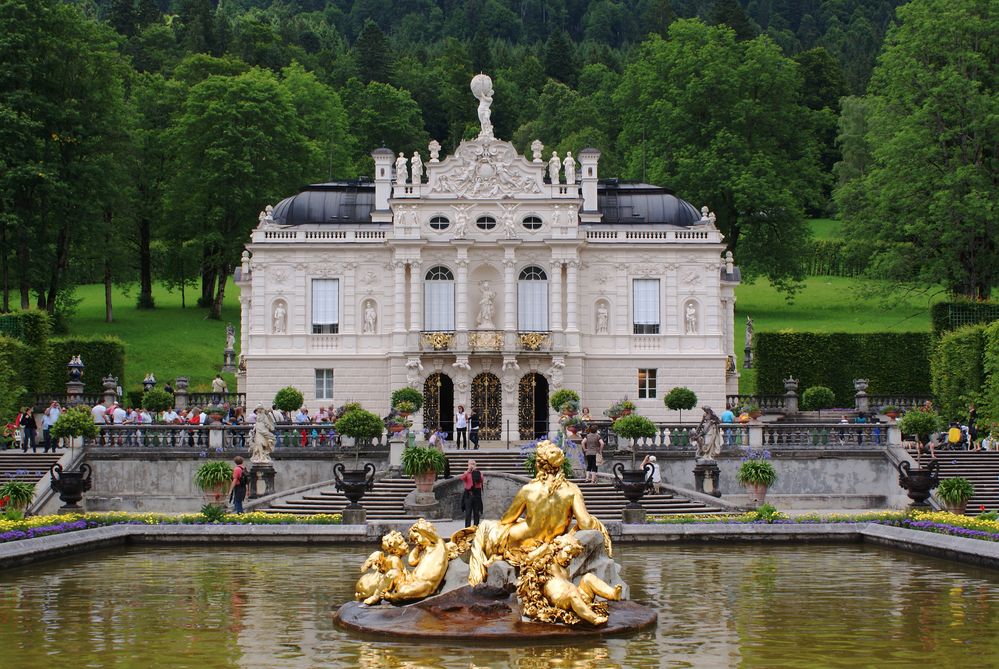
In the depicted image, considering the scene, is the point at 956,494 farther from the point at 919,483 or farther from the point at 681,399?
the point at 681,399

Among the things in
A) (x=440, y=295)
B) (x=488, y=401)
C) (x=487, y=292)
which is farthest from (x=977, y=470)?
(x=440, y=295)

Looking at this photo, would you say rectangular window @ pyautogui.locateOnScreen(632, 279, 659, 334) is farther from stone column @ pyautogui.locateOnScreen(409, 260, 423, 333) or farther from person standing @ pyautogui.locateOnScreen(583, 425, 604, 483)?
person standing @ pyautogui.locateOnScreen(583, 425, 604, 483)

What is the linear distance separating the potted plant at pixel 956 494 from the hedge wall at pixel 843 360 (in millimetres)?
20488

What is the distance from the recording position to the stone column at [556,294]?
1881 inches

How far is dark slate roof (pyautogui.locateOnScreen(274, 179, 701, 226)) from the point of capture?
50156mm

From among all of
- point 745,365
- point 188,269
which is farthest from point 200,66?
point 745,365

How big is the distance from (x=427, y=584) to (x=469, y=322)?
30.3 m

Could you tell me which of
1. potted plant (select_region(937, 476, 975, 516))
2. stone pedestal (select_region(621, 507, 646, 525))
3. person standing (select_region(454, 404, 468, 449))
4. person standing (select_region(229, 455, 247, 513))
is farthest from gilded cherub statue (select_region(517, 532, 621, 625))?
person standing (select_region(454, 404, 468, 449))

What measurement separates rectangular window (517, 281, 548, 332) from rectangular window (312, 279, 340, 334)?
19.7 feet

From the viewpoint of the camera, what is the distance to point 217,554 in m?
27.4

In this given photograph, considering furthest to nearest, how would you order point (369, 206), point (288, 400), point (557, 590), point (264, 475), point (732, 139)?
point (732, 139) < point (369, 206) < point (288, 400) < point (264, 475) < point (557, 590)

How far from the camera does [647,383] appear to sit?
48.7 metres

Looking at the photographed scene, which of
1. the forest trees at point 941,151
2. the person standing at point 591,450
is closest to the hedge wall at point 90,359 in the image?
the person standing at point 591,450

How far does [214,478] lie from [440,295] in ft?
53.7
